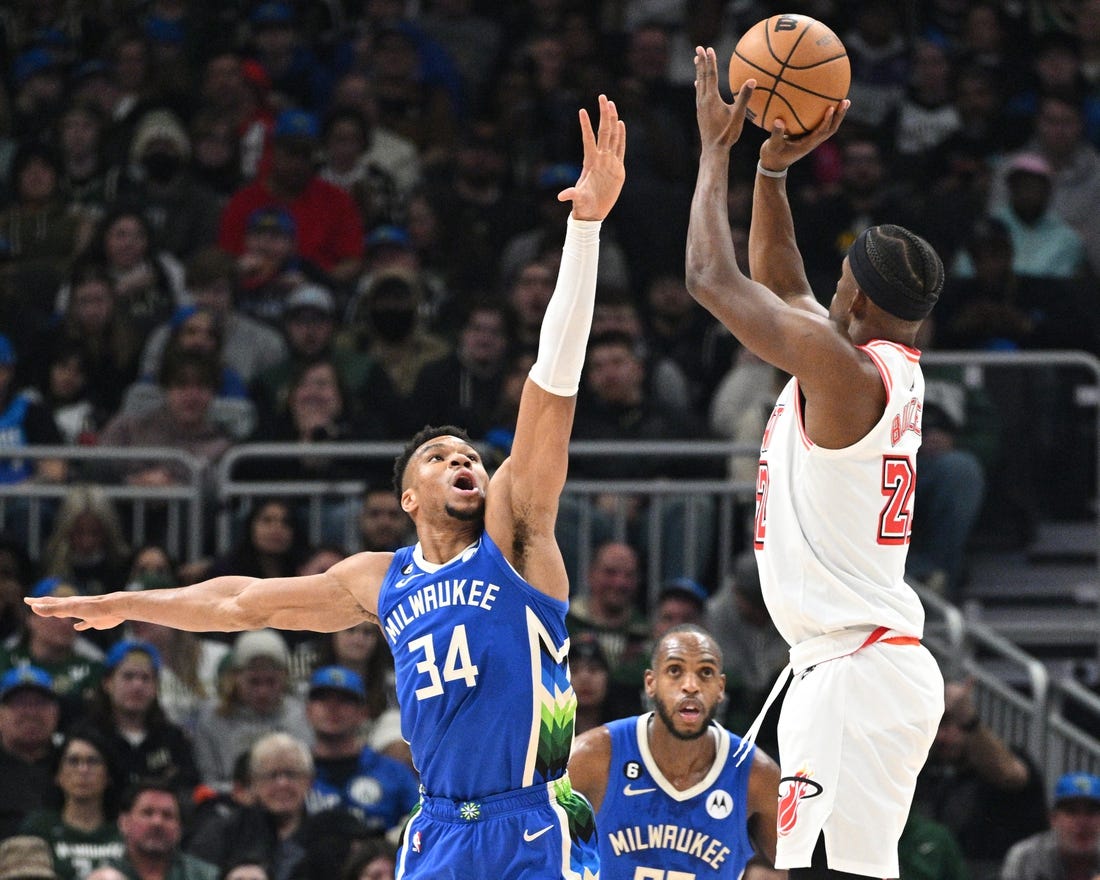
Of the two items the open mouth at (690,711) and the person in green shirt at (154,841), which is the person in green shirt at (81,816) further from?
the open mouth at (690,711)

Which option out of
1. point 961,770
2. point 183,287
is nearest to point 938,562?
point 961,770

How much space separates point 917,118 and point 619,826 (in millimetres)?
8769

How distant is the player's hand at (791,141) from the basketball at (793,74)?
2cm

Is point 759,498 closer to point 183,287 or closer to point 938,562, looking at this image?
point 938,562

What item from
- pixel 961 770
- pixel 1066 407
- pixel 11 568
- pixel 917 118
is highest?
pixel 917 118

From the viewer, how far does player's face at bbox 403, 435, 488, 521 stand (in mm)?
6629

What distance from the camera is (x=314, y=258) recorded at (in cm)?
1439

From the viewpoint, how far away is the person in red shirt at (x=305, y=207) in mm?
14336

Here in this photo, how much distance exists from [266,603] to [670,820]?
206 cm

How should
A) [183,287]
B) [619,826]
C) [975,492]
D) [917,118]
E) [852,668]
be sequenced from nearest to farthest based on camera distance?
[852,668], [619,826], [975,492], [183,287], [917,118]

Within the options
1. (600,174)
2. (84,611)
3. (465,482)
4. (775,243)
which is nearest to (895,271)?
(775,243)

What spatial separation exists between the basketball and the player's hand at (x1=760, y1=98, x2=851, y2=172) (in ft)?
0.07

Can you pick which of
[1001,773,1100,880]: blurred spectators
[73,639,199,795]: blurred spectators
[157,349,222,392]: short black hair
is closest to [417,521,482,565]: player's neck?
[73,639,199,795]: blurred spectators

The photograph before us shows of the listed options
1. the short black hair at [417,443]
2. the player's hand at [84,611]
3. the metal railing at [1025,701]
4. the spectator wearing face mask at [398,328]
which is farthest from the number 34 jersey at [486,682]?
the spectator wearing face mask at [398,328]
